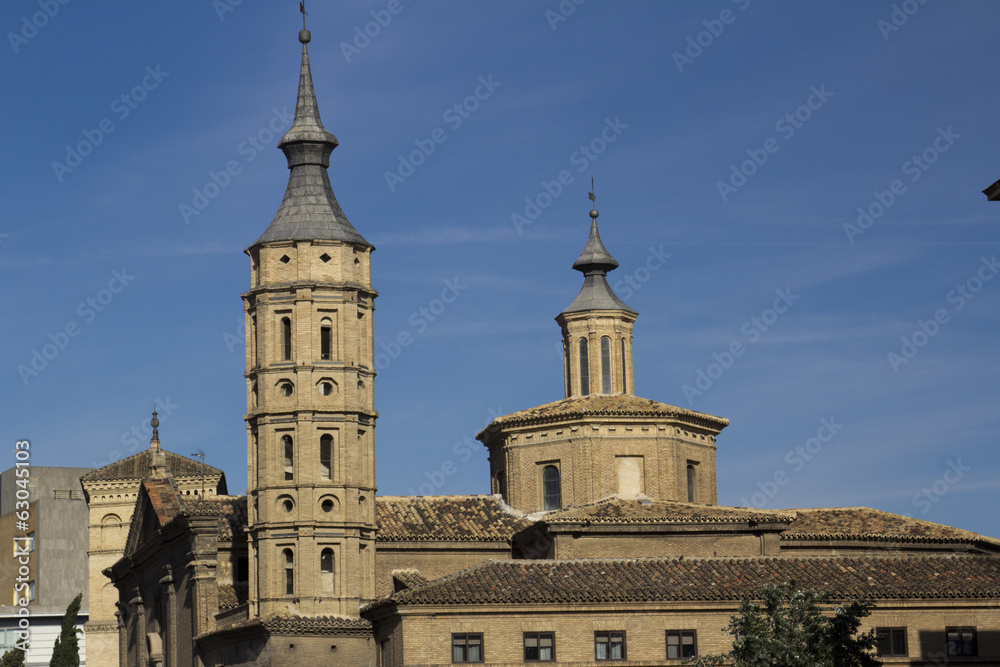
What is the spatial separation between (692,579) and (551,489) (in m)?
9.37

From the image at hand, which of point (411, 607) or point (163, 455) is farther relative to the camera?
point (163, 455)

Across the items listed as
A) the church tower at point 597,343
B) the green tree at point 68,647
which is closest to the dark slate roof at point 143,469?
the green tree at point 68,647

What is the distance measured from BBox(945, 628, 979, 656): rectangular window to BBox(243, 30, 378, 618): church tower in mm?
17590

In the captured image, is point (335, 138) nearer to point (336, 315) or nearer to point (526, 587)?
point (336, 315)

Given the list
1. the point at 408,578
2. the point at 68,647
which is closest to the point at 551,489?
the point at 408,578

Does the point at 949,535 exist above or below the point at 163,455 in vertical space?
below

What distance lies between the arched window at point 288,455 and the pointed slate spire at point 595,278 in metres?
13.1

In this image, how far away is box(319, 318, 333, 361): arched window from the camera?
5350 centimetres

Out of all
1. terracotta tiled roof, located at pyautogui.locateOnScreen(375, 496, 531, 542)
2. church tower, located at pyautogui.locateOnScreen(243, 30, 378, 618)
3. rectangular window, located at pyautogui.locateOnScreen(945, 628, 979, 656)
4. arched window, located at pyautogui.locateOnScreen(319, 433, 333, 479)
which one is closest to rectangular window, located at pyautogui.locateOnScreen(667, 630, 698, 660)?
rectangular window, located at pyautogui.locateOnScreen(945, 628, 979, 656)

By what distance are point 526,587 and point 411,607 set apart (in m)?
3.48

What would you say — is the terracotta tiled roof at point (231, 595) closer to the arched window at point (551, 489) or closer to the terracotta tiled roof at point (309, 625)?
the terracotta tiled roof at point (309, 625)

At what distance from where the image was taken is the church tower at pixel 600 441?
57938 millimetres

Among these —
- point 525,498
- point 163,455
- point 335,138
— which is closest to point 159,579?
point 163,455

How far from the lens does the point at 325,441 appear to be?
2095 inches
